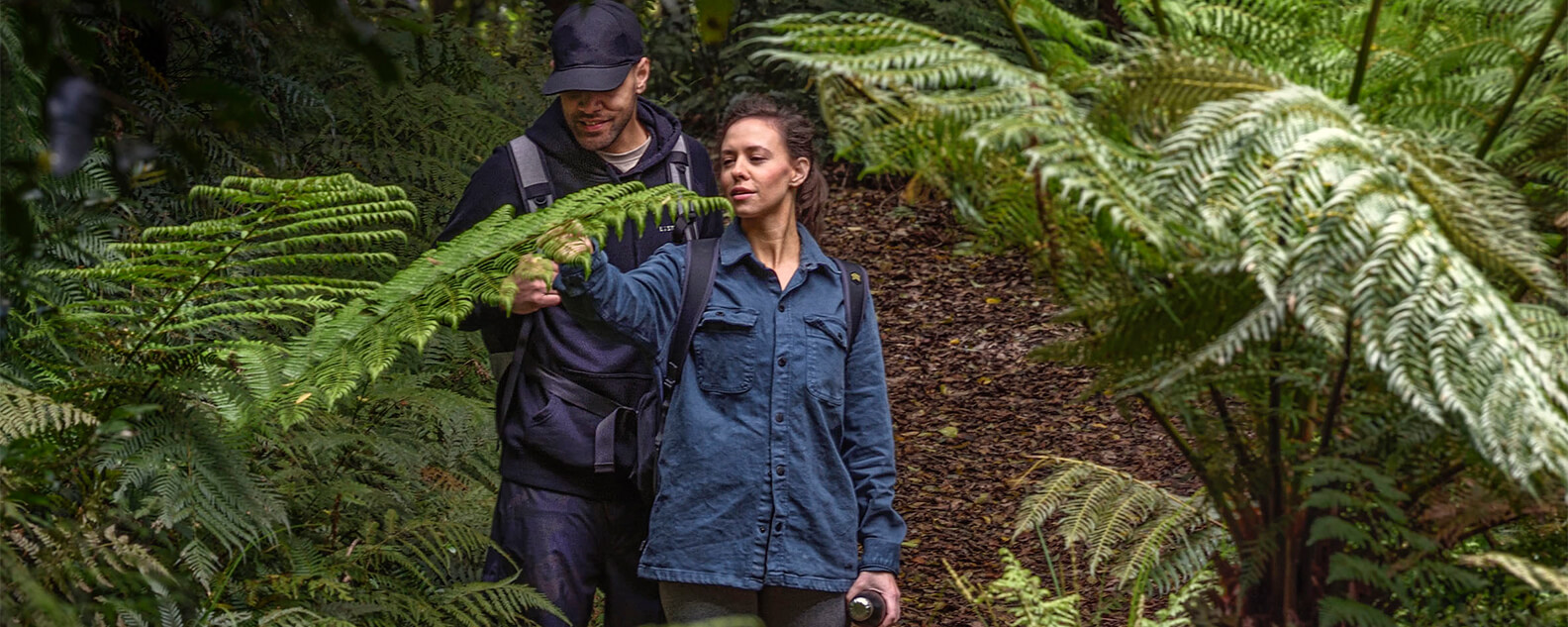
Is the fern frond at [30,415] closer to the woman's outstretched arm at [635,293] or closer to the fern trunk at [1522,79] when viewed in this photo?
the woman's outstretched arm at [635,293]

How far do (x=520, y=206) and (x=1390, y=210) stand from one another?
224 cm

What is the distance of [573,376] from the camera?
10.8ft

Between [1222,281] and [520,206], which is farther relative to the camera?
[520,206]

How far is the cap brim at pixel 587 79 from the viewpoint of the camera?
11.1ft

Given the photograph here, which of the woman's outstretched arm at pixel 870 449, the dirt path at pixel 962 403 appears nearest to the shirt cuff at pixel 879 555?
the woman's outstretched arm at pixel 870 449

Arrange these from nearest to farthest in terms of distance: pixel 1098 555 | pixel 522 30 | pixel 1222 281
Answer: pixel 1222 281, pixel 1098 555, pixel 522 30

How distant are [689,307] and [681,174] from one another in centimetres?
60

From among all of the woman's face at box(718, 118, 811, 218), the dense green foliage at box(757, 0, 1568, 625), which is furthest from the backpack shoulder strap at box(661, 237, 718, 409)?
the dense green foliage at box(757, 0, 1568, 625)

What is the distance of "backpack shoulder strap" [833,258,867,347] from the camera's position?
10.5 ft

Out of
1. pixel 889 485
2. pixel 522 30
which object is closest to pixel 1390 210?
pixel 889 485

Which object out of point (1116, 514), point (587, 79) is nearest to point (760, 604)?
point (1116, 514)

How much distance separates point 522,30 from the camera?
862 cm

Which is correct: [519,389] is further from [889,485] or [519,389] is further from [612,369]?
[889,485]

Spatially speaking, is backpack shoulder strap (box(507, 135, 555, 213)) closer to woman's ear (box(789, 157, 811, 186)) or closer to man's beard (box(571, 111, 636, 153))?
man's beard (box(571, 111, 636, 153))
